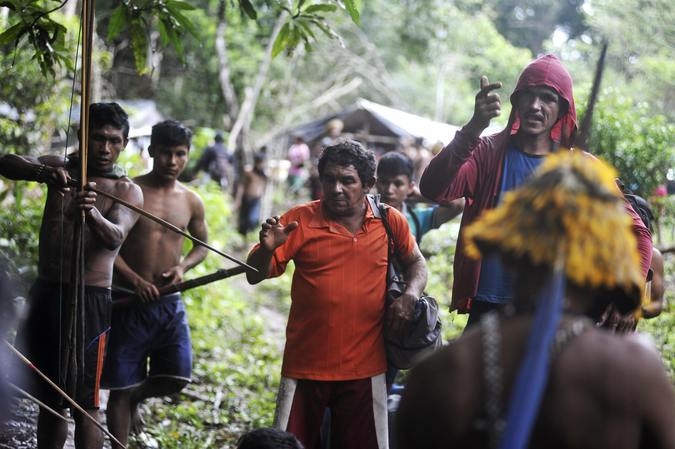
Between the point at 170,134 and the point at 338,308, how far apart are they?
5.82 feet

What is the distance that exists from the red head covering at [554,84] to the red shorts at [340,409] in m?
1.49

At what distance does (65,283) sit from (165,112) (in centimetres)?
2099

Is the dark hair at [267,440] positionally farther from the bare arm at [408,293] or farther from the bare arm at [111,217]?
the bare arm at [111,217]

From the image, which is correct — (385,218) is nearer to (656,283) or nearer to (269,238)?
(269,238)

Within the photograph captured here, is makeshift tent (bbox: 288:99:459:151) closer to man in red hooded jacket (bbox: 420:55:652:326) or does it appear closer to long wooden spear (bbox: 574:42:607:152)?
man in red hooded jacket (bbox: 420:55:652:326)

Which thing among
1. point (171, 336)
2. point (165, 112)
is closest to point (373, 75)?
point (165, 112)

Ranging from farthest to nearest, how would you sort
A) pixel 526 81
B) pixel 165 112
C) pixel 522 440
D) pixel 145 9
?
pixel 165 112 → pixel 145 9 → pixel 526 81 → pixel 522 440

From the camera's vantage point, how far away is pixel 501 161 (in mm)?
4281

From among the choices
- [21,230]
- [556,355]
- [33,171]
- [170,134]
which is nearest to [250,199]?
[21,230]

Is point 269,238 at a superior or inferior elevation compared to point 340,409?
superior

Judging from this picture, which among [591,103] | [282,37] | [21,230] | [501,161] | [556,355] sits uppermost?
[282,37]

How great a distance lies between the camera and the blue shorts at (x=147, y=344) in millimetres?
5023

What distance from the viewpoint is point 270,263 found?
4152 mm

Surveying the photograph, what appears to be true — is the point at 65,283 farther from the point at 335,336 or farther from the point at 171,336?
the point at 335,336
